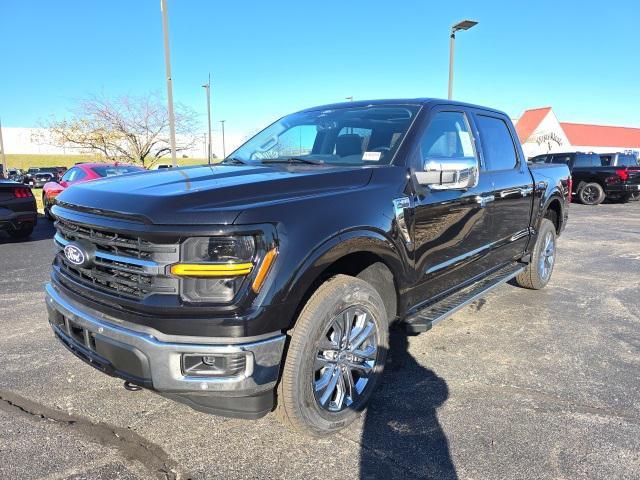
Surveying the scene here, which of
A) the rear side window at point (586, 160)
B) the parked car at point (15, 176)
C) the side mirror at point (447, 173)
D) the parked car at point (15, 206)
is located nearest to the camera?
the side mirror at point (447, 173)

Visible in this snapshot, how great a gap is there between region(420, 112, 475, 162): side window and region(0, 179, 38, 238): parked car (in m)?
8.15

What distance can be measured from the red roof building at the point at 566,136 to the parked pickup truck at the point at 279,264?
4210 centimetres

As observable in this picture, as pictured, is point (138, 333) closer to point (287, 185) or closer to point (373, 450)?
point (287, 185)

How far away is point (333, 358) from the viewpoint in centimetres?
262

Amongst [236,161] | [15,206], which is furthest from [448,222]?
[15,206]

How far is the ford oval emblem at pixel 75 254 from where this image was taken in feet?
8.06

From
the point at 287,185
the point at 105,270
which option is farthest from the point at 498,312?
the point at 105,270

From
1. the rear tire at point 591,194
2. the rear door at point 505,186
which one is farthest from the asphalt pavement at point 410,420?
the rear tire at point 591,194

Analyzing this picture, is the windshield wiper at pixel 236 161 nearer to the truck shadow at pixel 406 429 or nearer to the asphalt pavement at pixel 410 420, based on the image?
the asphalt pavement at pixel 410 420

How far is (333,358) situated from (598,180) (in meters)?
18.0

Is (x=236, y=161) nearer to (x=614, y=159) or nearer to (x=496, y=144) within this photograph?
(x=496, y=144)

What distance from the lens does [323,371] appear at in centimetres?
262

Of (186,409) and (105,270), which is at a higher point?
(105,270)

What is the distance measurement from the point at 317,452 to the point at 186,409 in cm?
92
